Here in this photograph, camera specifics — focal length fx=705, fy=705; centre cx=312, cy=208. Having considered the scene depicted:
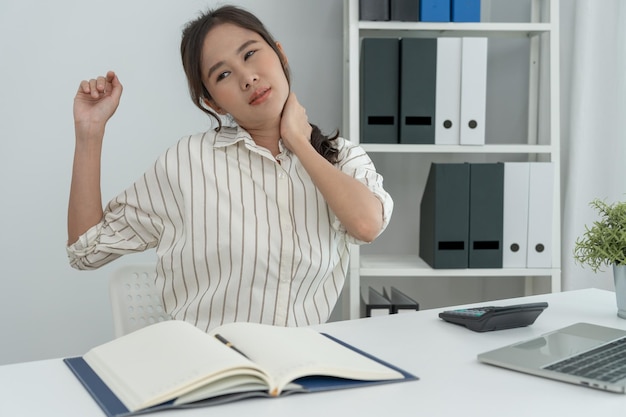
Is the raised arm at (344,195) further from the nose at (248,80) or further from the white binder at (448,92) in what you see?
the white binder at (448,92)

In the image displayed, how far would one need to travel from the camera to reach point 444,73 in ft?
7.20

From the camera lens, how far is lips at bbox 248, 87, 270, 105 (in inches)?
58.3

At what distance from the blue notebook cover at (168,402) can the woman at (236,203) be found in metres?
0.52

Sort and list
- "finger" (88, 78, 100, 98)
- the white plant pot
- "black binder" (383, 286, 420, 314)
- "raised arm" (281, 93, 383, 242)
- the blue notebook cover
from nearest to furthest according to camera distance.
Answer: the blue notebook cover → the white plant pot → "raised arm" (281, 93, 383, 242) → "finger" (88, 78, 100, 98) → "black binder" (383, 286, 420, 314)

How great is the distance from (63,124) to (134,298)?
37.6 inches

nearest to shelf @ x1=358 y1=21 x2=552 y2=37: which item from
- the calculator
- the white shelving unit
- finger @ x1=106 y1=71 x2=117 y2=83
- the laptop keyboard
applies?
the white shelving unit

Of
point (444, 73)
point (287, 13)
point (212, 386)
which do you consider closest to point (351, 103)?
point (444, 73)

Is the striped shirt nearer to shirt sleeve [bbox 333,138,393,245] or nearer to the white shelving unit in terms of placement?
shirt sleeve [bbox 333,138,393,245]

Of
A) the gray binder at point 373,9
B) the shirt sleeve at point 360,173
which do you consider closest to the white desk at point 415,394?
the shirt sleeve at point 360,173

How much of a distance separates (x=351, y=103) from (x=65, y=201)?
1.00 metres

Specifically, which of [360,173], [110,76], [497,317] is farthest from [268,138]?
[497,317]

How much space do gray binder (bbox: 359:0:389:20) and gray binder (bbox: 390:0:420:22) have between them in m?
0.02

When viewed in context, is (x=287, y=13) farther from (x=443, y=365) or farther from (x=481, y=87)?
(x=443, y=365)

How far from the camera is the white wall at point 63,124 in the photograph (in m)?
2.28
